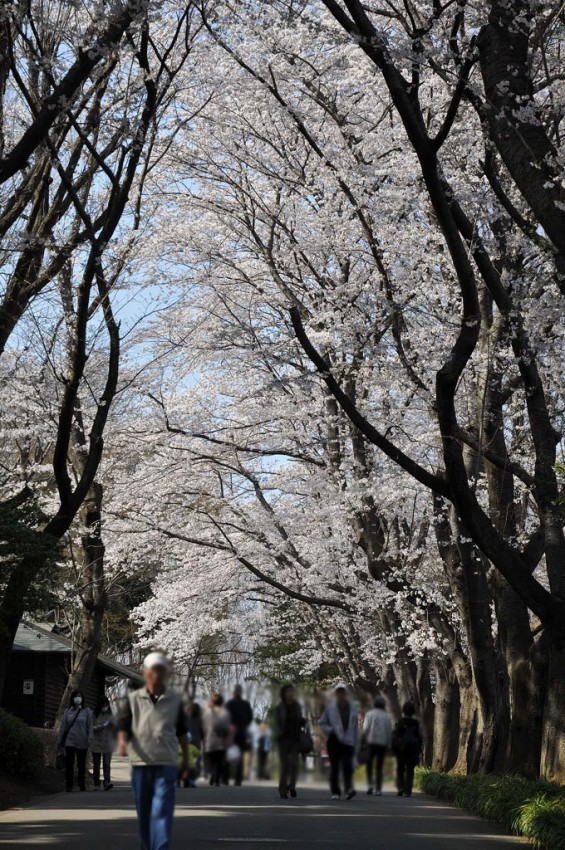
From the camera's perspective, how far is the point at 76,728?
706 inches

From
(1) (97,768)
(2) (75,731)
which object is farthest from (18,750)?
(1) (97,768)

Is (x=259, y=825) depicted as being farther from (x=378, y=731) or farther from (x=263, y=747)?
(x=263, y=747)

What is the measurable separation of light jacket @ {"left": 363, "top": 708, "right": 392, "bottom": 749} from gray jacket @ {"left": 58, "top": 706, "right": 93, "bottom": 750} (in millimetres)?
12420

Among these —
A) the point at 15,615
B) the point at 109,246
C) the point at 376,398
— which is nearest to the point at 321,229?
the point at 376,398

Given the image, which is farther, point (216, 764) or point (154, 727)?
point (154, 727)

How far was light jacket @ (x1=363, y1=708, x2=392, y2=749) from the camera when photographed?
20.7ft

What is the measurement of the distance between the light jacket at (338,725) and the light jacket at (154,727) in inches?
37.7

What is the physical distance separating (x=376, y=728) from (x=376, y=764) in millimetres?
581

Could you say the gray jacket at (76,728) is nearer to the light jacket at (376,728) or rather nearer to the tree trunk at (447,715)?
the tree trunk at (447,715)

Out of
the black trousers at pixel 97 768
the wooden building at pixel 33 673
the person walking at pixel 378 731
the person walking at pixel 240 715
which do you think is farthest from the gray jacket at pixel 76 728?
the person walking at pixel 240 715

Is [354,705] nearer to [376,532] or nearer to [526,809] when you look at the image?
[526,809]

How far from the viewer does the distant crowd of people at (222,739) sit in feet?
18.3

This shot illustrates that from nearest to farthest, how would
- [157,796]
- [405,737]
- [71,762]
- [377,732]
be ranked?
[377,732] < [157,796] < [405,737] < [71,762]

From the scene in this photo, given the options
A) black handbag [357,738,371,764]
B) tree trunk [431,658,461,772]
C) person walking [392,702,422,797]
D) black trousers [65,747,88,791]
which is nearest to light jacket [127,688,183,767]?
black handbag [357,738,371,764]
